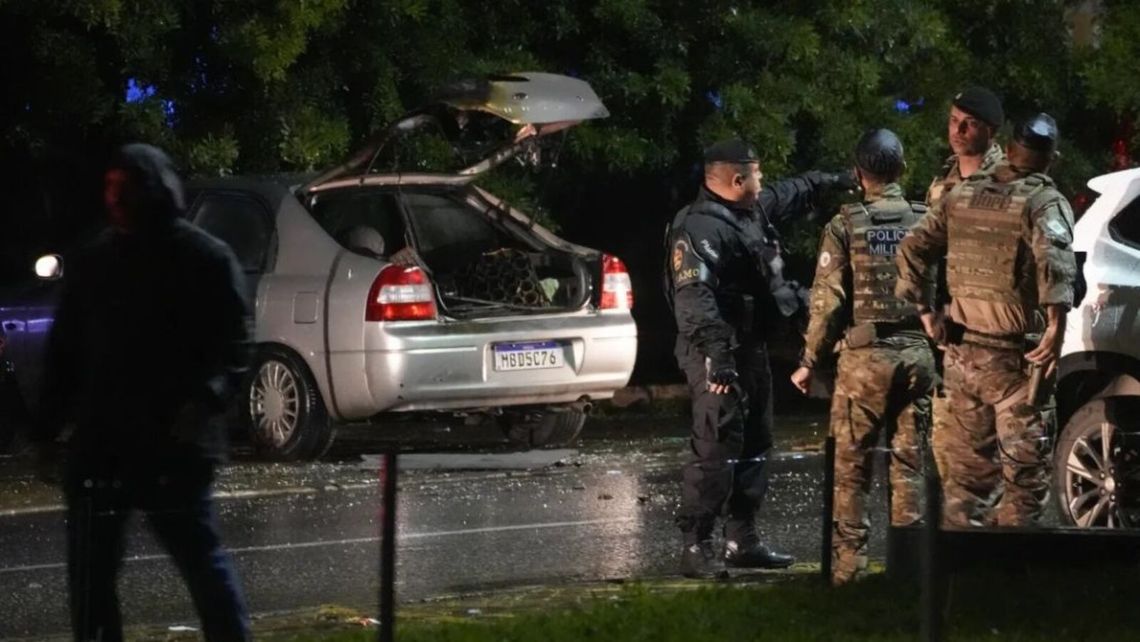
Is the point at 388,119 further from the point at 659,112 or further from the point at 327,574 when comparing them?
the point at 327,574

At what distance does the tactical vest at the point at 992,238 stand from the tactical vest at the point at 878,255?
0.44 meters

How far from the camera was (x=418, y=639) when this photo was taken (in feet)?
25.1

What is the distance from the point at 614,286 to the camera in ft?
44.9

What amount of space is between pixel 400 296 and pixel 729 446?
12.5 ft

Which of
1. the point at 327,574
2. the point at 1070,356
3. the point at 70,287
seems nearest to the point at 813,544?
the point at 1070,356

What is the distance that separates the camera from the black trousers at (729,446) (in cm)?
939

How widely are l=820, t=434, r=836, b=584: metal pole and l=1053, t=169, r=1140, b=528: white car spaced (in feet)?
5.40

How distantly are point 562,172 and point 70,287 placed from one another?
430 inches

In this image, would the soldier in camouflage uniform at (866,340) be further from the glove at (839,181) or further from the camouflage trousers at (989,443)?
the glove at (839,181)

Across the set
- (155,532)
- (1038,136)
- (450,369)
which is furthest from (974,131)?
(450,369)


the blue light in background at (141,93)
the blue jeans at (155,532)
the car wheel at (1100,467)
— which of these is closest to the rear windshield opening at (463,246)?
the blue light in background at (141,93)

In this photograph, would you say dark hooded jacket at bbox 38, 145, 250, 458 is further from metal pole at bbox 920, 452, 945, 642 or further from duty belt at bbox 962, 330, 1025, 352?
duty belt at bbox 962, 330, 1025, 352

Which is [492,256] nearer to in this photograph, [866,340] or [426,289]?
[426,289]

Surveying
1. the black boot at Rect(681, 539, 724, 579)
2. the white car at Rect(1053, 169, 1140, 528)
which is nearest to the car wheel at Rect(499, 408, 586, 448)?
the white car at Rect(1053, 169, 1140, 528)
